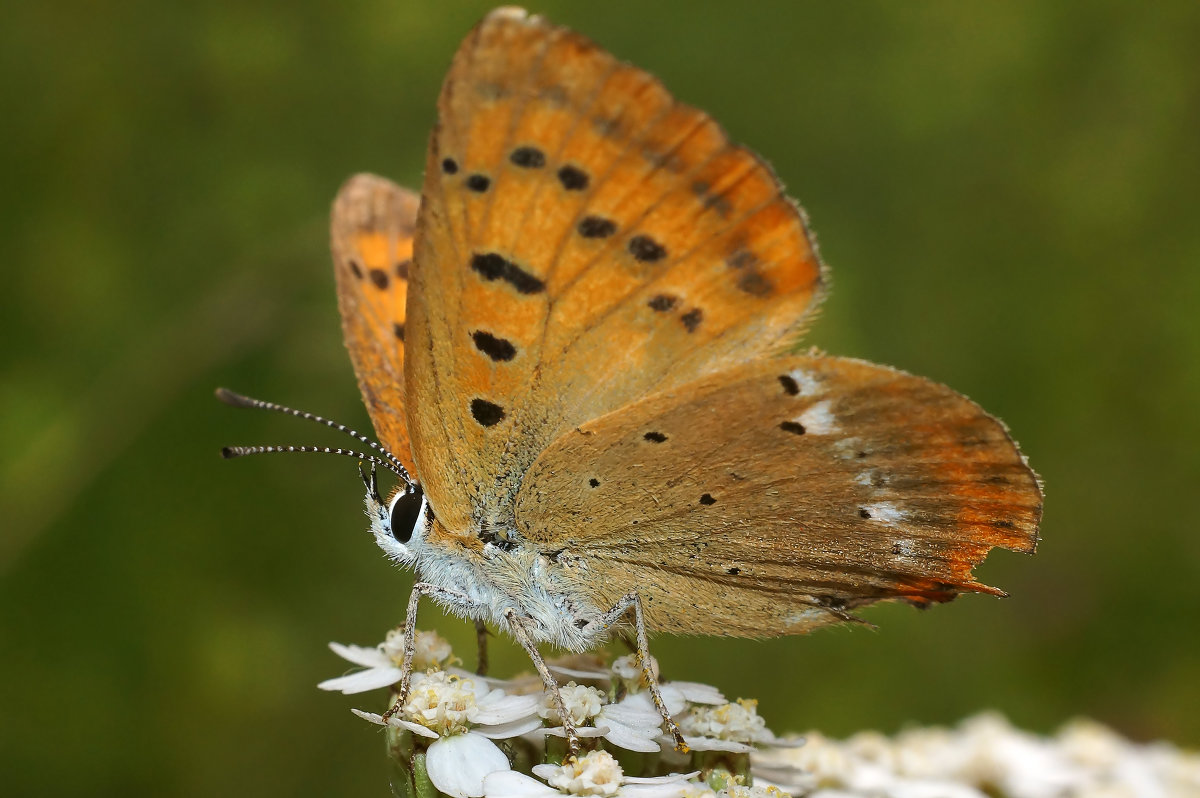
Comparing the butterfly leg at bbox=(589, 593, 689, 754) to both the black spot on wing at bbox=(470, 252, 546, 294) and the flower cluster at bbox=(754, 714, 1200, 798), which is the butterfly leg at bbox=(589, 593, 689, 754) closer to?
the flower cluster at bbox=(754, 714, 1200, 798)

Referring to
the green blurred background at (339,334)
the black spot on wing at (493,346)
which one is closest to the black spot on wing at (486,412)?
the black spot on wing at (493,346)

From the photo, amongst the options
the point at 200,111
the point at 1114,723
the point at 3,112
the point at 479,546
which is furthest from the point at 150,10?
the point at 1114,723

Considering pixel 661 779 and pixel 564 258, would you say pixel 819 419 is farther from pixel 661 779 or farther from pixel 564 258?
pixel 661 779

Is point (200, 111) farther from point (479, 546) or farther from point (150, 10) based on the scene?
point (479, 546)

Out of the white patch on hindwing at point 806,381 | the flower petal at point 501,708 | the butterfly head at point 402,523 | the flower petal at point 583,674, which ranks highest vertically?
the white patch on hindwing at point 806,381

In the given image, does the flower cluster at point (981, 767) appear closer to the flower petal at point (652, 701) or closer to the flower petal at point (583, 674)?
the flower petal at point (652, 701)

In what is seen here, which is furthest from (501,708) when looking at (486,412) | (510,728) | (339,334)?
(339,334)
